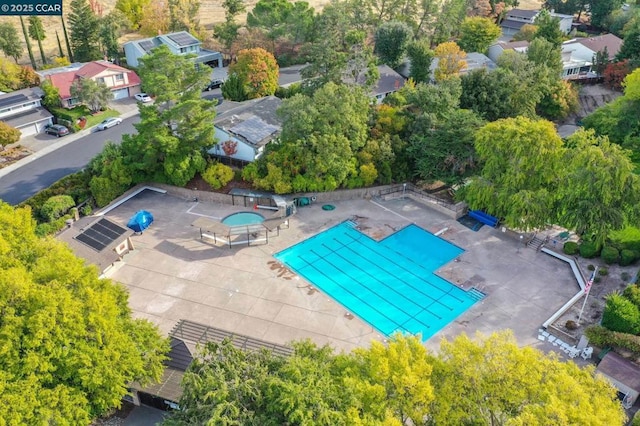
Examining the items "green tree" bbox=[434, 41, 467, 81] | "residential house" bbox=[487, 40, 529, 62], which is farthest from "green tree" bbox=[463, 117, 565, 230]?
"residential house" bbox=[487, 40, 529, 62]

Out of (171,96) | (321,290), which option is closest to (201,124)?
(171,96)

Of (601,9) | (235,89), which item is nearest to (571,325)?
(235,89)

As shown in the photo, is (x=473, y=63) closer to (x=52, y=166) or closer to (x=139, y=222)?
(x=139, y=222)

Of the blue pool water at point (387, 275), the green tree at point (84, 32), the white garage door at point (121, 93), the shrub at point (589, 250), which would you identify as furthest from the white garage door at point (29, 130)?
the shrub at point (589, 250)

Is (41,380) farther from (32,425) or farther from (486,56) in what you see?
(486,56)

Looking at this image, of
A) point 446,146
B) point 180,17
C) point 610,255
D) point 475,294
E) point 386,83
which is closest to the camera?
point 475,294

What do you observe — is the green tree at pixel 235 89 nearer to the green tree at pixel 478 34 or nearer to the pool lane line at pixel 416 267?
the pool lane line at pixel 416 267

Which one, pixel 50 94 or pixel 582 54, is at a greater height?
pixel 582 54
